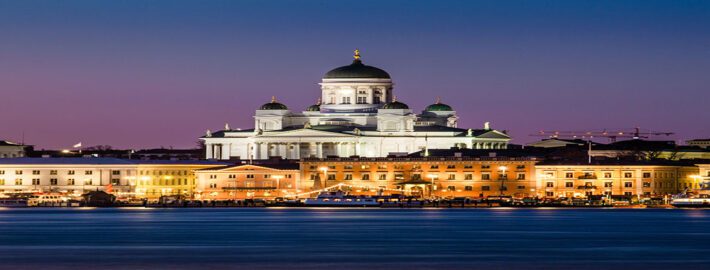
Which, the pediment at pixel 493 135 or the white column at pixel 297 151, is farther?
the pediment at pixel 493 135

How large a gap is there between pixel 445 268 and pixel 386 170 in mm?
98884

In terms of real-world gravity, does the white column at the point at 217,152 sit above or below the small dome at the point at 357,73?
below

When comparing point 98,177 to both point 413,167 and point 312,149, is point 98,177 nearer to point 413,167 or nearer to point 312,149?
point 312,149

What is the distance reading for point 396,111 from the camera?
176250mm

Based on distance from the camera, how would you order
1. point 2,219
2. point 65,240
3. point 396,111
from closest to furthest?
point 65,240
point 2,219
point 396,111

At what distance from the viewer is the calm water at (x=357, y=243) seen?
2611 inches

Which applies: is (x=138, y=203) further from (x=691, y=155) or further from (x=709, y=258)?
(x=709, y=258)

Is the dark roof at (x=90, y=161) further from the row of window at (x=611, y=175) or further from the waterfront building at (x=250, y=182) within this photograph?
the row of window at (x=611, y=175)

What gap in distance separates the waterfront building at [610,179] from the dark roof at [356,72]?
26.7m

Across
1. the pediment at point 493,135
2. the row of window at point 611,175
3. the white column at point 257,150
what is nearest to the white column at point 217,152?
the white column at point 257,150

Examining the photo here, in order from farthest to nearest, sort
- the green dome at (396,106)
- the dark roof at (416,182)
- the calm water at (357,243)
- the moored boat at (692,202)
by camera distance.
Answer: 1. the green dome at (396,106)
2. the dark roof at (416,182)
3. the moored boat at (692,202)
4. the calm water at (357,243)

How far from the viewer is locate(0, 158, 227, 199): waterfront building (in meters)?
171

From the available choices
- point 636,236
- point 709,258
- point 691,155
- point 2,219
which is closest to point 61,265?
point 709,258

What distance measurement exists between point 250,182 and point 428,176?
14342 mm
